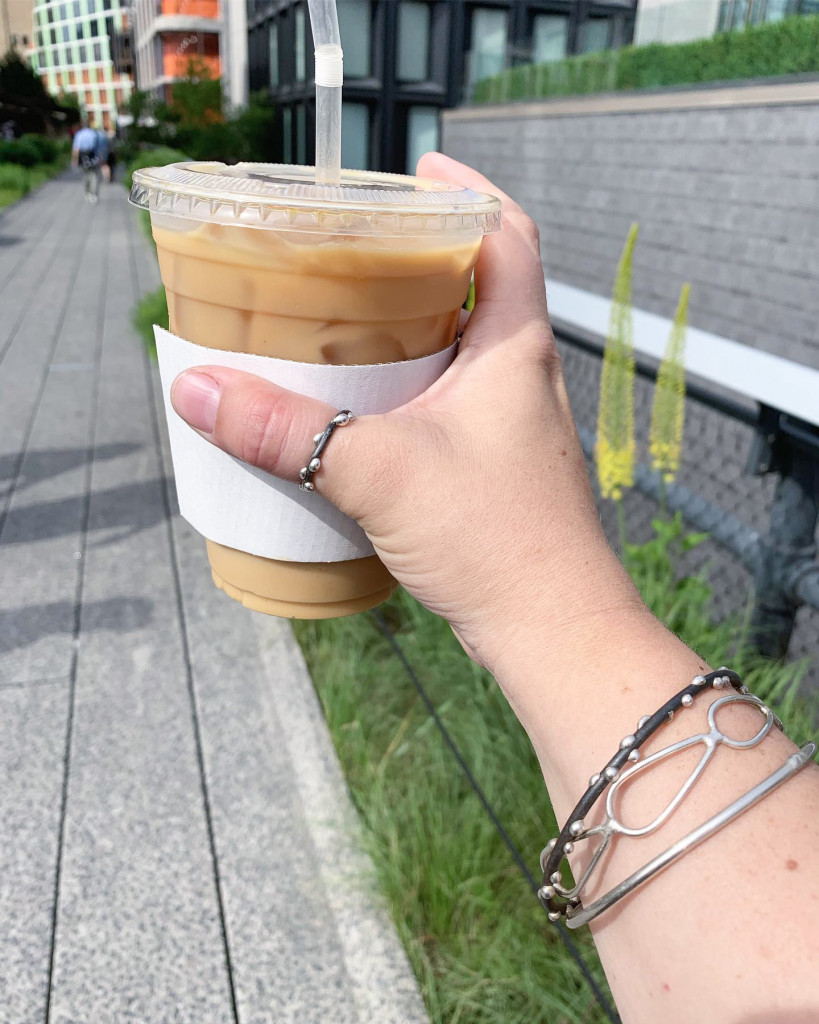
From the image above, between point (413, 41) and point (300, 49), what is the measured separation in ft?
9.07

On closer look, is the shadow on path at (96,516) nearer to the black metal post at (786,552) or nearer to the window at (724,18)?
the black metal post at (786,552)

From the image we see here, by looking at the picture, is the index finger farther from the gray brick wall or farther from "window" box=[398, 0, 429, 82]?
"window" box=[398, 0, 429, 82]

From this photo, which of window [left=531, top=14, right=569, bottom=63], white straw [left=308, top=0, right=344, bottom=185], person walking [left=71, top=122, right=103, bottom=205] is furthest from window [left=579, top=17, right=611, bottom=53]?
white straw [left=308, top=0, right=344, bottom=185]

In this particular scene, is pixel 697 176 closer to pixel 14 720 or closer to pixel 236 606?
pixel 236 606

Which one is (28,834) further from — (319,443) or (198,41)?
(198,41)

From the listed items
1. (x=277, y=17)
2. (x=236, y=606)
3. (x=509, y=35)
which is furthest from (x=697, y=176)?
(x=277, y=17)

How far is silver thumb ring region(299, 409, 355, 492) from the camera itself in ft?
3.18

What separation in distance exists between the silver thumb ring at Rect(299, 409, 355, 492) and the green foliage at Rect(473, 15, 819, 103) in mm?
8412

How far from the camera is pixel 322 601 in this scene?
119cm

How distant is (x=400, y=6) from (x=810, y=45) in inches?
583

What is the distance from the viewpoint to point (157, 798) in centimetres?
257

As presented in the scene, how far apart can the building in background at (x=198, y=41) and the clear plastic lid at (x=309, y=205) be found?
1163 inches

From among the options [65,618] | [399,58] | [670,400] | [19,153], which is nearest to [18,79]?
[19,153]

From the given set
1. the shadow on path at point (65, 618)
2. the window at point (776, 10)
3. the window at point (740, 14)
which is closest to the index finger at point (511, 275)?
the shadow on path at point (65, 618)
